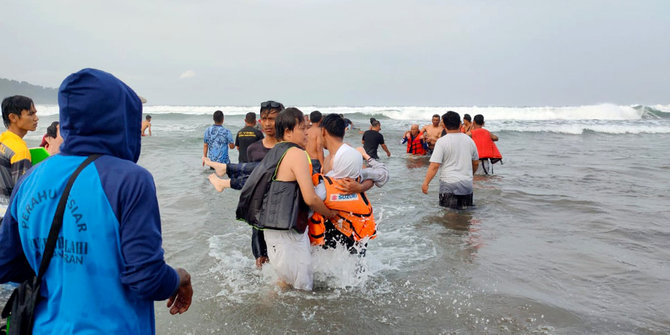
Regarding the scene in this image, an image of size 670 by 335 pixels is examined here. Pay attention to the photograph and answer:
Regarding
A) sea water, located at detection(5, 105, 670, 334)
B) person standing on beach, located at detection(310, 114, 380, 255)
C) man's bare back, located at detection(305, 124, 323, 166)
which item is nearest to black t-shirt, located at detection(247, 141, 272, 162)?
man's bare back, located at detection(305, 124, 323, 166)

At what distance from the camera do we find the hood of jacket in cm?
156

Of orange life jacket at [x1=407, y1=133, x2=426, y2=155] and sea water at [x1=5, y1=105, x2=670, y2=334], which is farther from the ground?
orange life jacket at [x1=407, y1=133, x2=426, y2=155]

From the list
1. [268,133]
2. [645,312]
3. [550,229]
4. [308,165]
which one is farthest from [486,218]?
[308,165]

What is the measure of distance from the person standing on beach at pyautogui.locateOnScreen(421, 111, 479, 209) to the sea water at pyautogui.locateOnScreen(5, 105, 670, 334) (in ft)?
1.78

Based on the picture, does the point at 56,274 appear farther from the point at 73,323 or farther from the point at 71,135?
the point at 71,135

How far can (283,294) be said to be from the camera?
4234mm

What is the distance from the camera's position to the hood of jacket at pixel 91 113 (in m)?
1.56

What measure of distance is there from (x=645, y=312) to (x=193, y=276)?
14.2ft

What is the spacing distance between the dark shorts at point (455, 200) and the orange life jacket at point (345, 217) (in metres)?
3.34

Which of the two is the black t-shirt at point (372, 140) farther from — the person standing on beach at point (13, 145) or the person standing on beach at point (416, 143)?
the person standing on beach at point (13, 145)

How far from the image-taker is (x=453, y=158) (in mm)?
7039

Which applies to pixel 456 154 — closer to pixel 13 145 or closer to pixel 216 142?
pixel 13 145

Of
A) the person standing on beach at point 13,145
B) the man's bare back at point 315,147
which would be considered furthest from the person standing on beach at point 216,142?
the person standing on beach at point 13,145

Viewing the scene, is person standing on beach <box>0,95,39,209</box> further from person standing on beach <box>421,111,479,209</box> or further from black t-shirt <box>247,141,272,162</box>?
person standing on beach <box>421,111,479,209</box>
